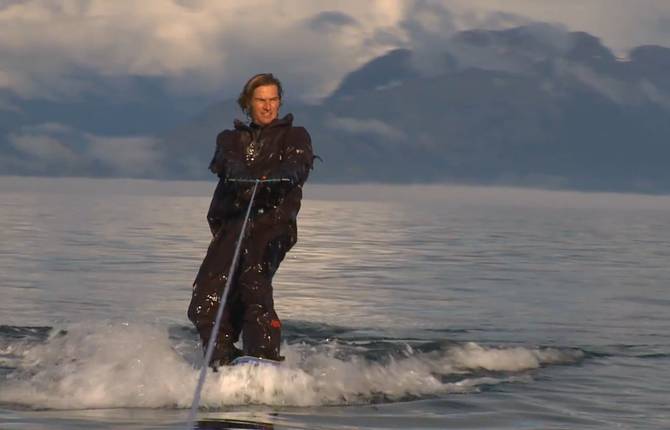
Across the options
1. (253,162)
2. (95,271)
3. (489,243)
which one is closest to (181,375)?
(253,162)

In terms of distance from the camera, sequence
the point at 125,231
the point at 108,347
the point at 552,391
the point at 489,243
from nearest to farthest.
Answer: the point at 552,391 → the point at 108,347 → the point at 489,243 → the point at 125,231

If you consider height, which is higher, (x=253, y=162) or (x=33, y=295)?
(x=253, y=162)

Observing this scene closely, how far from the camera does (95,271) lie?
2278 cm

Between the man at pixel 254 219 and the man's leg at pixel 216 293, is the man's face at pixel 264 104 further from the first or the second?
the man's leg at pixel 216 293

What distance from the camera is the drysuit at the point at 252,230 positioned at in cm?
952

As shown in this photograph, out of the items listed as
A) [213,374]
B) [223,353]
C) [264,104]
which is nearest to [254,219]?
[264,104]

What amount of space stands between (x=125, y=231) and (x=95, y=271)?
707 inches

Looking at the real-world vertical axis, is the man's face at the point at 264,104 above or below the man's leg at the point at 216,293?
above

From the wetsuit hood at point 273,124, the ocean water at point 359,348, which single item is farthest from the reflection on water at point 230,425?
the wetsuit hood at point 273,124

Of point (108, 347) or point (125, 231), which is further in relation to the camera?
point (125, 231)

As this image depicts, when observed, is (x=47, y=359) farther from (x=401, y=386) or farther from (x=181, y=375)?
(x=401, y=386)

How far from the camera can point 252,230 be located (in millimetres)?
9656

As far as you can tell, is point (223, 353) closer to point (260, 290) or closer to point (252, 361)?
point (252, 361)

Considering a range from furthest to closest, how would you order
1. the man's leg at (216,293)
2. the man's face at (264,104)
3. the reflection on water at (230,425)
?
the man's leg at (216,293)
the man's face at (264,104)
the reflection on water at (230,425)
